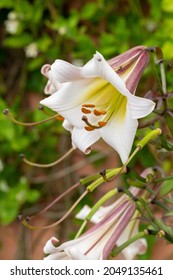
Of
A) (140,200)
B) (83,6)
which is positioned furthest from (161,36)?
(140,200)

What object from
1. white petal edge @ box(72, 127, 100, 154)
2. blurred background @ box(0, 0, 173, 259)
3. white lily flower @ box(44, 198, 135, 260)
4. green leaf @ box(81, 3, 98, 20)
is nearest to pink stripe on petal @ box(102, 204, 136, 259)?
white lily flower @ box(44, 198, 135, 260)

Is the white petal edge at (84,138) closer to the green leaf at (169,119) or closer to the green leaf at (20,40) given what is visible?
the green leaf at (169,119)

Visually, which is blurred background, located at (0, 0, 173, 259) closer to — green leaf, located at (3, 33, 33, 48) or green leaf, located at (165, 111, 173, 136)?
green leaf, located at (3, 33, 33, 48)

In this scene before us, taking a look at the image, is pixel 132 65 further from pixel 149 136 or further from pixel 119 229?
pixel 119 229

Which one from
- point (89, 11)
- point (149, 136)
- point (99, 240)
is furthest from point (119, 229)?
point (89, 11)

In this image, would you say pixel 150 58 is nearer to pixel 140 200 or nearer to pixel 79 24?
pixel 140 200

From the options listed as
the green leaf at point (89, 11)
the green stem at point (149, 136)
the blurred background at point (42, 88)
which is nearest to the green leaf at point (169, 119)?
the green stem at point (149, 136)
